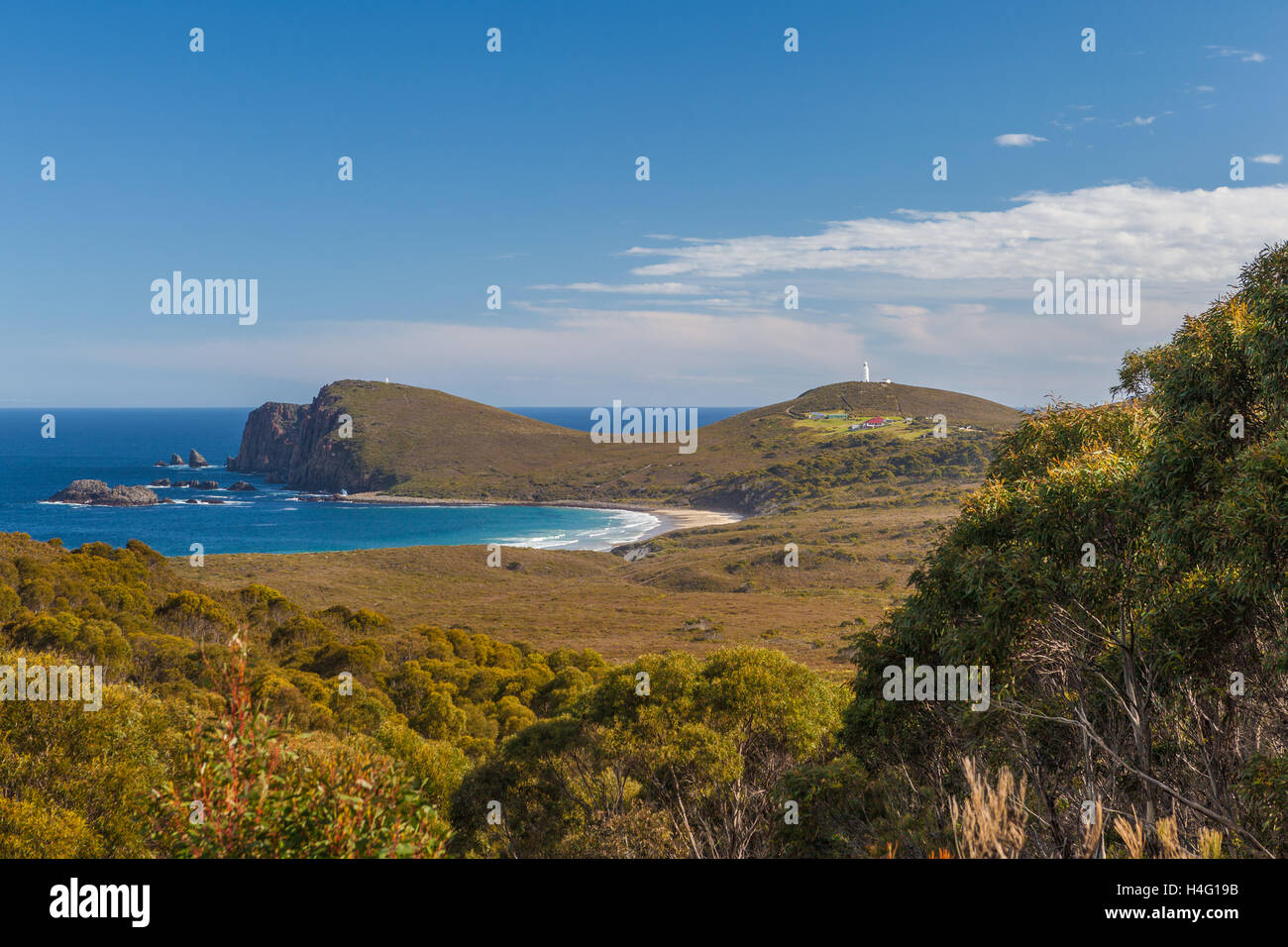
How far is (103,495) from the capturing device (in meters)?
146

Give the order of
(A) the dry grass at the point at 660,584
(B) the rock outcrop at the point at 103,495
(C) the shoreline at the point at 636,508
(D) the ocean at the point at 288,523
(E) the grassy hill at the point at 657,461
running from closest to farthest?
1. (A) the dry grass at the point at 660,584
2. (D) the ocean at the point at 288,523
3. (C) the shoreline at the point at 636,508
4. (B) the rock outcrop at the point at 103,495
5. (E) the grassy hill at the point at 657,461

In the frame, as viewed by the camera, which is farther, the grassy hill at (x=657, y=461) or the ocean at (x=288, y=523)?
the grassy hill at (x=657, y=461)

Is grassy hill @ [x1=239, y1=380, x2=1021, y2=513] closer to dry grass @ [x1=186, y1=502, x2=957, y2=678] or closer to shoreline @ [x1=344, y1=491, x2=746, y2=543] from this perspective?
shoreline @ [x1=344, y1=491, x2=746, y2=543]

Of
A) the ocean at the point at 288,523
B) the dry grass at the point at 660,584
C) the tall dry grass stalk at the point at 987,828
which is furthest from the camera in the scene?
the ocean at the point at 288,523

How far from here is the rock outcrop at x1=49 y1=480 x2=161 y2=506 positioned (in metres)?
145

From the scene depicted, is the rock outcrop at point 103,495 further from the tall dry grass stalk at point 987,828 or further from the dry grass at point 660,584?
the tall dry grass stalk at point 987,828

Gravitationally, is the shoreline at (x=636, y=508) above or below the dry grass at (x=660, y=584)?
above

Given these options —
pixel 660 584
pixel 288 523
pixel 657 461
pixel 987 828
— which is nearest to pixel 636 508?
pixel 657 461

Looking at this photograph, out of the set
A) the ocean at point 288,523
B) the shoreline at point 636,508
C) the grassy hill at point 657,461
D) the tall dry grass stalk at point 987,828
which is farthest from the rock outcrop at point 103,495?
the tall dry grass stalk at point 987,828

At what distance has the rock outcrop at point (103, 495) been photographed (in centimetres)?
14462

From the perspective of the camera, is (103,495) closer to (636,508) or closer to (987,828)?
(636,508)

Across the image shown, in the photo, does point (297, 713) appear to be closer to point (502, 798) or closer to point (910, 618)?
point (502, 798)

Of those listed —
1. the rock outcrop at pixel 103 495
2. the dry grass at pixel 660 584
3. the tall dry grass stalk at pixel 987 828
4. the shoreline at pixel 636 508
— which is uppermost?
the tall dry grass stalk at pixel 987 828
